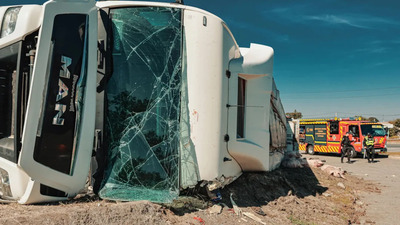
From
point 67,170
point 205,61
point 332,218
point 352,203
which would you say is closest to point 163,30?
point 205,61

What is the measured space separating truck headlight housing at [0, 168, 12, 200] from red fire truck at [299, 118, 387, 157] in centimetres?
1836

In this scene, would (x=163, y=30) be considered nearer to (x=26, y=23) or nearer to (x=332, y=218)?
(x=26, y=23)

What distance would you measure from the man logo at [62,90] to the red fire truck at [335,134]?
18.1 metres

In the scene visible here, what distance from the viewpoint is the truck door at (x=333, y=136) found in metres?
19.4

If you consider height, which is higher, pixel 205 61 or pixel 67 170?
pixel 205 61

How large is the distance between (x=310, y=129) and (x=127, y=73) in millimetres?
19329

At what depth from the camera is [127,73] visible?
13.3 feet

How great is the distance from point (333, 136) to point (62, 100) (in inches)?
754

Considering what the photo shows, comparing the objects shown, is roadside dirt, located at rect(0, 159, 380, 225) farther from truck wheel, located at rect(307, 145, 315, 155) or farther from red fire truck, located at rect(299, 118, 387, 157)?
truck wheel, located at rect(307, 145, 315, 155)

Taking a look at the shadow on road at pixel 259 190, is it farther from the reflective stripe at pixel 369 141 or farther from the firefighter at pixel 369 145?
the reflective stripe at pixel 369 141

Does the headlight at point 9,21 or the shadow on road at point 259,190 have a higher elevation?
the headlight at point 9,21

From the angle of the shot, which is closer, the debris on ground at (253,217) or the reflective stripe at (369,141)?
the debris on ground at (253,217)

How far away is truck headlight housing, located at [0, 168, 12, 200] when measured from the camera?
11.7ft

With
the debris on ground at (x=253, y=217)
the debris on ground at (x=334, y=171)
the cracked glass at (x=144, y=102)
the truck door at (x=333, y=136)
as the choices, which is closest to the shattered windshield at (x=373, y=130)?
the truck door at (x=333, y=136)
